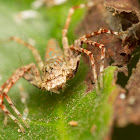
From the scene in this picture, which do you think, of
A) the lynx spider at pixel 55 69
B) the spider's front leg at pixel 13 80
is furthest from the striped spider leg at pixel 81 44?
the spider's front leg at pixel 13 80

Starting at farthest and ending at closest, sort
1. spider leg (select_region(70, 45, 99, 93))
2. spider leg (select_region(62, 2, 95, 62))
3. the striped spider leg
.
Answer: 1. spider leg (select_region(62, 2, 95, 62))
2. the striped spider leg
3. spider leg (select_region(70, 45, 99, 93))

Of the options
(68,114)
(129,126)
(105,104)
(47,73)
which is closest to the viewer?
(129,126)

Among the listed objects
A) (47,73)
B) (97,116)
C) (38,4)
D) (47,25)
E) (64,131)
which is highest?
(38,4)

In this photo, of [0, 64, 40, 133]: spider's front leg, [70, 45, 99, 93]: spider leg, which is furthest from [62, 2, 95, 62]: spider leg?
[0, 64, 40, 133]: spider's front leg

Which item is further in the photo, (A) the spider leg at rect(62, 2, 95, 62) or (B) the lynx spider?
(A) the spider leg at rect(62, 2, 95, 62)

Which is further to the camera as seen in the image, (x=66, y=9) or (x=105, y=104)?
(x=66, y=9)

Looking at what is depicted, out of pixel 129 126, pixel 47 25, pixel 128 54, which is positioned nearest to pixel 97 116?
pixel 129 126

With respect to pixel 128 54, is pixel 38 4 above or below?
above

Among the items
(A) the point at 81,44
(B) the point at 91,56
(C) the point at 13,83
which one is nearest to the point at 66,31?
(A) the point at 81,44

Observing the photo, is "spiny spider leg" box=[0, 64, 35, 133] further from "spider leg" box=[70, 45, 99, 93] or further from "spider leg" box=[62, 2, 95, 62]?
"spider leg" box=[70, 45, 99, 93]

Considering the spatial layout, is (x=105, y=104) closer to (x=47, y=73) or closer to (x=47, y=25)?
(x=47, y=73)

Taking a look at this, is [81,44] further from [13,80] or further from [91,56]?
[13,80]
